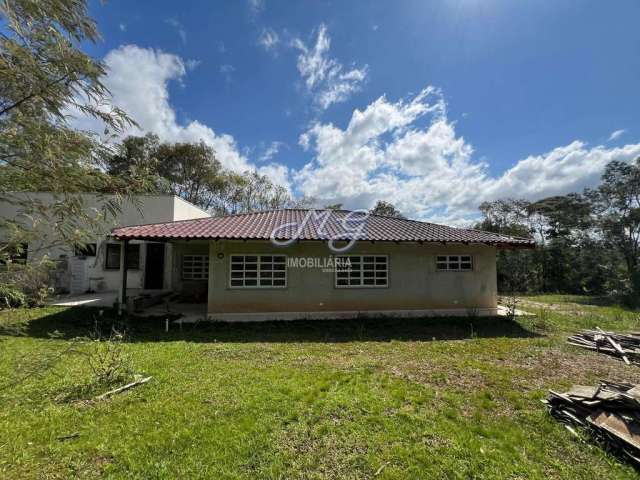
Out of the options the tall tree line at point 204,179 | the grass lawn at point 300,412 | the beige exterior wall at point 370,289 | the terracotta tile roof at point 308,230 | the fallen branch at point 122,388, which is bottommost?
the grass lawn at point 300,412

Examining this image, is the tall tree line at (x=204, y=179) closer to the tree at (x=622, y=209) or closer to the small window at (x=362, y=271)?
the small window at (x=362, y=271)

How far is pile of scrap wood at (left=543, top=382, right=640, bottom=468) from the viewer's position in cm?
331

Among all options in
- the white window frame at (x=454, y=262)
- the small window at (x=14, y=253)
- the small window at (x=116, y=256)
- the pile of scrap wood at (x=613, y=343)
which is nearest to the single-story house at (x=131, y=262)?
the small window at (x=116, y=256)

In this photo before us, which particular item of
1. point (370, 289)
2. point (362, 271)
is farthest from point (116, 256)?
point (370, 289)

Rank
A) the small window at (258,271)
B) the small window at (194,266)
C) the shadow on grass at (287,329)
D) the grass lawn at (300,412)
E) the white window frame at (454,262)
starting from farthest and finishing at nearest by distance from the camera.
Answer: the small window at (194,266) → the white window frame at (454,262) → the small window at (258,271) → the shadow on grass at (287,329) → the grass lawn at (300,412)

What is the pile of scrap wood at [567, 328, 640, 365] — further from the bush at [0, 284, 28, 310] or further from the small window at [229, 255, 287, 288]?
the bush at [0, 284, 28, 310]

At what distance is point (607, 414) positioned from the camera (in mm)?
3711

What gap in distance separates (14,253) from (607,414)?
6.75 m

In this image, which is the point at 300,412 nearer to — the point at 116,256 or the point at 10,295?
the point at 10,295

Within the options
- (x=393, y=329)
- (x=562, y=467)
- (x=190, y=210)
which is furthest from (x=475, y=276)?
(x=190, y=210)

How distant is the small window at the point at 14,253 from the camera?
2461 millimetres

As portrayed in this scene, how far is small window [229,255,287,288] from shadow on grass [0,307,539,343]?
1356 mm

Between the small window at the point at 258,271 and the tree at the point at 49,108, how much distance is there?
733 centimetres

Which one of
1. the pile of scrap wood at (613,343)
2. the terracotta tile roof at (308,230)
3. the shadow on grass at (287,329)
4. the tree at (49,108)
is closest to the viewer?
the tree at (49,108)
